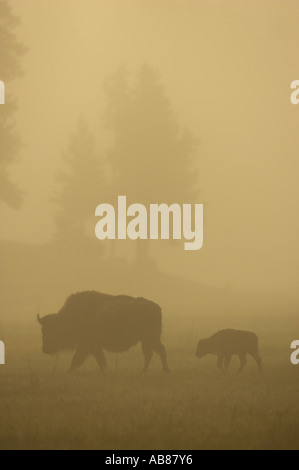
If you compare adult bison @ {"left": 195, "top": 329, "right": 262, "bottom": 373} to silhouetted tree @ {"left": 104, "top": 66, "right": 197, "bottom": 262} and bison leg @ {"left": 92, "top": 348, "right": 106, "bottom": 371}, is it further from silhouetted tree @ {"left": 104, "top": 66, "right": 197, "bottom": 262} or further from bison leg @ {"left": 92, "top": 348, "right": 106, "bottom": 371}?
silhouetted tree @ {"left": 104, "top": 66, "right": 197, "bottom": 262}

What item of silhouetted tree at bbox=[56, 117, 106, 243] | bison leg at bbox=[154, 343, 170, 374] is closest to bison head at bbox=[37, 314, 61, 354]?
bison leg at bbox=[154, 343, 170, 374]

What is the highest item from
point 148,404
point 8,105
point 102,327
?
point 8,105

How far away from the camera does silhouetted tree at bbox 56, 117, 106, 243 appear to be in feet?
124

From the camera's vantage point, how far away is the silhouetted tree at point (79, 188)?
37.9 metres

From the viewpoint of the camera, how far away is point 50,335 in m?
14.5

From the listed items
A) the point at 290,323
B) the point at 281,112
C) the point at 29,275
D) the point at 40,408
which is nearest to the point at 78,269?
the point at 29,275

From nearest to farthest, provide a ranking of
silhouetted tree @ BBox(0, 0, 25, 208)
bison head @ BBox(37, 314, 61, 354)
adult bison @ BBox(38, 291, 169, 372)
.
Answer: adult bison @ BBox(38, 291, 169, 372), bison head @ BBox(37, 314, 61, 354), silhouetted tree @ BBox(0, 0, 25, 208)

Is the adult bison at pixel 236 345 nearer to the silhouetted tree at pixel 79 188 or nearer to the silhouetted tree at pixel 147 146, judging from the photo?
the silhouetted tree at pixel 147 146

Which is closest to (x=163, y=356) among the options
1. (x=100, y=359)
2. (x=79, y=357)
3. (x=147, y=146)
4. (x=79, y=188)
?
(x=100, y=359)

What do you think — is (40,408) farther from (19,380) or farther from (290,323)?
(290,323)

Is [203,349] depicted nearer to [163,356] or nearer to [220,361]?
[220,361]

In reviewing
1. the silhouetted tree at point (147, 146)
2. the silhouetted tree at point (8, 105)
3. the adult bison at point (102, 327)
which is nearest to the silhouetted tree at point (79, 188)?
the silhouetted tree at point (147, 146)

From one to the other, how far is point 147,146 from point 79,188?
455 centimetres

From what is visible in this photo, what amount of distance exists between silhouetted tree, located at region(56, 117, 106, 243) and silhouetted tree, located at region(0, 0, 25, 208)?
601cm
